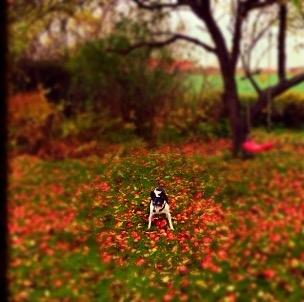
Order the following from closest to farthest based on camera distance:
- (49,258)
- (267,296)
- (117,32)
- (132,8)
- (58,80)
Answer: (267,296) → (49,258) → (132,8) → (117,32) → (58,80)

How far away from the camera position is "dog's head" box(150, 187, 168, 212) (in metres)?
1.20

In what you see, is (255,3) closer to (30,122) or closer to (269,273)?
(30,122)

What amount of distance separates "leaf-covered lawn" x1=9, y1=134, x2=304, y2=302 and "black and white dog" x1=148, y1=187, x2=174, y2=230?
2cm

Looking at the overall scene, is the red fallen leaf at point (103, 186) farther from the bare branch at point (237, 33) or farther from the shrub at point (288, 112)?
the shrub at point (288, 112)

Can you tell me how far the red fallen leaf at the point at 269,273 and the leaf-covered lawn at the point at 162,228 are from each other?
0.05ft

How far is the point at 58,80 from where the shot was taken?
22.7m

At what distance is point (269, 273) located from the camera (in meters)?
8.20

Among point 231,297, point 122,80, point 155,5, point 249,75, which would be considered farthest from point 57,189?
point 231,297

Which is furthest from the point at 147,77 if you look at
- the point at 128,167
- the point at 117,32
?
the point at 128,167

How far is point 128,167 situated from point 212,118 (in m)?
18.3

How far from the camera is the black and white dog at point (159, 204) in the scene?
1193mm

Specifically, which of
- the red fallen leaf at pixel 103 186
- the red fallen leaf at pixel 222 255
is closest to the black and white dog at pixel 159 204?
the red fallen leaf at pixel 103 186

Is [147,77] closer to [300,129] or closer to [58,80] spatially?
[58,80]

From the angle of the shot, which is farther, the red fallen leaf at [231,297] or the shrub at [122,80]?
the shrub at [122,80]
